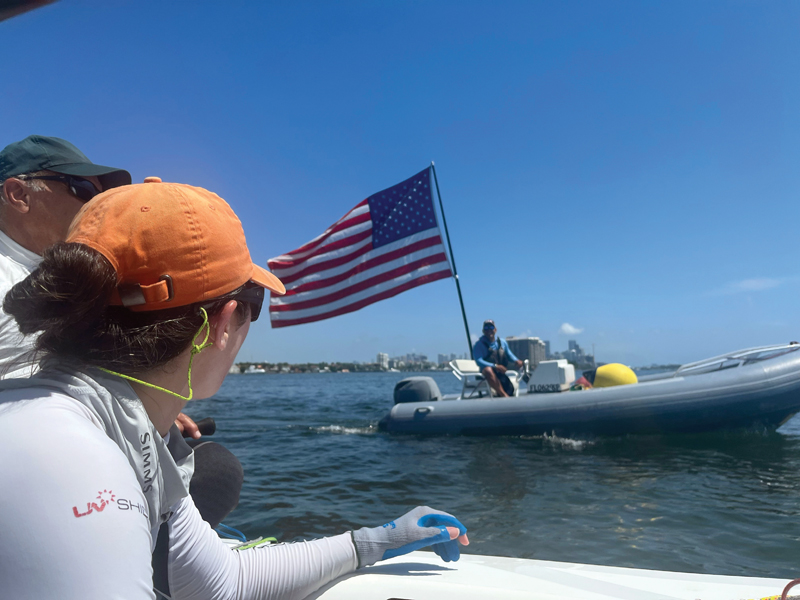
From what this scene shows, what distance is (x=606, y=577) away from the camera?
1.51 meters

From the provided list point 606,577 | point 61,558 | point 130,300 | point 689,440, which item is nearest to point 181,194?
point 130,300

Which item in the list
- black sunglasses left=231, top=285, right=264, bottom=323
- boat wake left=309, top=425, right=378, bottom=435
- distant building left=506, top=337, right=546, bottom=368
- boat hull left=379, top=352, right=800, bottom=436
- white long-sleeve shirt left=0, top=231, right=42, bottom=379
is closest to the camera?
black sunglasses left=231, top=285, right=264, bottom=323

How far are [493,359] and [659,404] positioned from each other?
2845mm

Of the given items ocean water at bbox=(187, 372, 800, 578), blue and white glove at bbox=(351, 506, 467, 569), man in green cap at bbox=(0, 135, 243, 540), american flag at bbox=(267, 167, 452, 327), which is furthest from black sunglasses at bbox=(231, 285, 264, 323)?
american flag at bbox=(267, 167, 452, 327)

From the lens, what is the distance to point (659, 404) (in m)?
7.22

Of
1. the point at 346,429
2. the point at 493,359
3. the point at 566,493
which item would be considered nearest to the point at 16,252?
the point at 566,493

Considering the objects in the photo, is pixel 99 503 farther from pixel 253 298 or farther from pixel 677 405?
pixel 677 405

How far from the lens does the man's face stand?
1498 mm

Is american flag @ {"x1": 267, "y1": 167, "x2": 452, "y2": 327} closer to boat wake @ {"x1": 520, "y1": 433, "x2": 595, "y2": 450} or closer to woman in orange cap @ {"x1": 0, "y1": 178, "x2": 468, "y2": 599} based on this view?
boat wake @ {"x1": 520, "y1": 433, "x2": 595, "y2": 450}

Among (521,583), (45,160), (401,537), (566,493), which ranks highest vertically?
(45,160)

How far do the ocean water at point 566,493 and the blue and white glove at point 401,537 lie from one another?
2.44 meters

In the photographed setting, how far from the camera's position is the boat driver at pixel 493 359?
8.92 meters

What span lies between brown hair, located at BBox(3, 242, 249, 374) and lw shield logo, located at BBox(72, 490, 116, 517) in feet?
0.70

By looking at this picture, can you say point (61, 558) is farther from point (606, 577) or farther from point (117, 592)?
point (606, 577)
